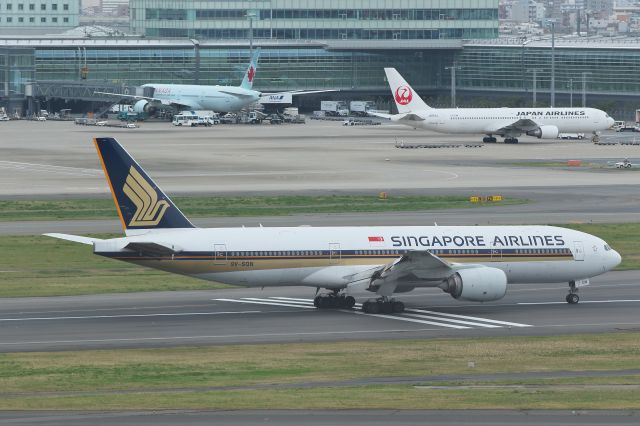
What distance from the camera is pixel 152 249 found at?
159 feet

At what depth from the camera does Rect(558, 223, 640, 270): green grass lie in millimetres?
64562

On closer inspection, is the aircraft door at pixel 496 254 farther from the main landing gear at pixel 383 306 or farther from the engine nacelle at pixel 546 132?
the engine nacelle at pixel 546 132

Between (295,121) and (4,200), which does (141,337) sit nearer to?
(4,200)

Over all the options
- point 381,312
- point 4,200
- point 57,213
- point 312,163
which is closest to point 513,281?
point 381,312

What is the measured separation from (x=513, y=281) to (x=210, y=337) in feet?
44.5

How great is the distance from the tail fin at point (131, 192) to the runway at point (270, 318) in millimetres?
3551

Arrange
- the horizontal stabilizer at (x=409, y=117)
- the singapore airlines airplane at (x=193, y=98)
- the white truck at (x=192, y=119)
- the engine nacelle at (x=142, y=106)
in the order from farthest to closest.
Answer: the singapore airlines airplane at (x=193, y=98)
the engine nacelle at (x=142, y=106)
the white truck at (x=192, y=119)
the horizontal stabilizer at (x=409, y=117)

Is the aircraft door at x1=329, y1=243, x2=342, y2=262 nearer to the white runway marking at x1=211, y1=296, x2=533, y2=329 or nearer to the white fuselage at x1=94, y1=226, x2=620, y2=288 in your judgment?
the white fuselage at x1=94, y1=226, x2=620, y2=288

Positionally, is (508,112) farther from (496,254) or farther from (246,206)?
(496,254)

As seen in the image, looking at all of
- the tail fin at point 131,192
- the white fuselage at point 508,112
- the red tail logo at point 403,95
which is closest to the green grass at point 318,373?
the tail fin at point 131,192

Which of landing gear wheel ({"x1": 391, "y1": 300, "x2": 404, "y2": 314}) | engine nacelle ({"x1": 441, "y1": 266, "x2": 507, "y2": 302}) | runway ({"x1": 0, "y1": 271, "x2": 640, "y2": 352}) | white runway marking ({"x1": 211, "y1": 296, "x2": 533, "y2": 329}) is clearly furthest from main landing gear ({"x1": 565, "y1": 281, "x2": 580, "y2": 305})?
landing gear wheel ({"x1": 391, "y1": 300, "x2": 404, "y2": 314})

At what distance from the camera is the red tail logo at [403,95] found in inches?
5950

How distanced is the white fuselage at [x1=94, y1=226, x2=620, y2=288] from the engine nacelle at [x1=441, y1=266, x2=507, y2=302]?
182cm

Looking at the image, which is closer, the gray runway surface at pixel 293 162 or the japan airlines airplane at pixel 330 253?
the japan airlines airplane at pixel 330 253
